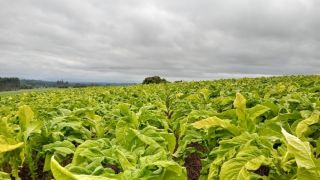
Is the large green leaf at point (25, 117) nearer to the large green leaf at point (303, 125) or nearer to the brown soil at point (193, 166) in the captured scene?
the brown soil at point (193, 166)

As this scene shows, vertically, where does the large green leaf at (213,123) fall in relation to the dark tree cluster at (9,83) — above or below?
above

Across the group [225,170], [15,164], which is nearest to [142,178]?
[225,170]

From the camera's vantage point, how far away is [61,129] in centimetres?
409

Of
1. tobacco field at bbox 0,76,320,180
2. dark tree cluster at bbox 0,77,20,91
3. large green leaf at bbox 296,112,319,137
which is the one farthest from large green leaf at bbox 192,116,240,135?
dark tree cluster at bbox 0,77,20,91

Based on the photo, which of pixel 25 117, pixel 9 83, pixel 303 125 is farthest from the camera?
pixel 9 83

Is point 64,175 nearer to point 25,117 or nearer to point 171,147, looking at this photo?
point 171,147

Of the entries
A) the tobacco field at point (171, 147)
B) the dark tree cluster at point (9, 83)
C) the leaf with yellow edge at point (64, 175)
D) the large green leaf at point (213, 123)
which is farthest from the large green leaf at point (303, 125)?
the dark tree cluster at point (9, 83)

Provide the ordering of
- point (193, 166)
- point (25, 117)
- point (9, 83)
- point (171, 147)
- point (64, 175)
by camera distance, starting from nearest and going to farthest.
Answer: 1. point (64, 175)
2. point (171, 147)
3. point (25, 117)
4. point (193, 166)
5. point (9, 83)

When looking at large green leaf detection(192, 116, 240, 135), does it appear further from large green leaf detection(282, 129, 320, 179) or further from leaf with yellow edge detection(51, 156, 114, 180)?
leaf with yellow edge detection(51, 156, 114, 180)

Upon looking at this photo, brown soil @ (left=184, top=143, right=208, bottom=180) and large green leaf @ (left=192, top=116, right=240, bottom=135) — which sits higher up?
large green leaf @ (left=192, top=116, right=240, bottom=135)

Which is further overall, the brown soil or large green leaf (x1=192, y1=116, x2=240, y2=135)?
the brown soil

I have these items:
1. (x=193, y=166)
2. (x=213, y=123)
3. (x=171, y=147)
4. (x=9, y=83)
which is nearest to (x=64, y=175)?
(x=213, y=123)

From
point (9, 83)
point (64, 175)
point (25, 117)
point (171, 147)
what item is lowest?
point (9, 83)

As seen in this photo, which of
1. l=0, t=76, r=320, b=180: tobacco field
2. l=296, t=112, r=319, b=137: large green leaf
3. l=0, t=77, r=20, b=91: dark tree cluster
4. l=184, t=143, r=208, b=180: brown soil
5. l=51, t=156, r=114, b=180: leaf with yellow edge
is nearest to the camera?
l=51, t=156, r=114, b=180: leaf with yellow edge
